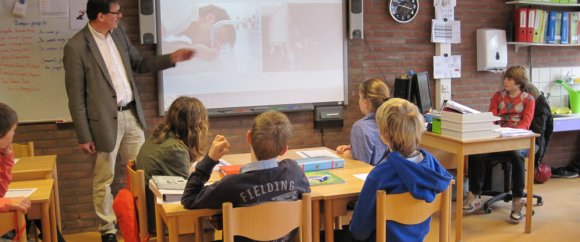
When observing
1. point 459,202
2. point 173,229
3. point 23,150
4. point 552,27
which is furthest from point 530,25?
point 23,150

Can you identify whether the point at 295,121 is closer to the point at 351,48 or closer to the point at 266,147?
the point at 351,48

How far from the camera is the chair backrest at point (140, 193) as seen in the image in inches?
103

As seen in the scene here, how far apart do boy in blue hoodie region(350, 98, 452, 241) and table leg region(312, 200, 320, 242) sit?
0.54 feet

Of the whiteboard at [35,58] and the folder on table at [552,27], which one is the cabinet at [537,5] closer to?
the folder on table at [552,27]

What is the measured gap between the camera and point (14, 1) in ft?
12.8

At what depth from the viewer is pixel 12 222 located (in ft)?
7.64

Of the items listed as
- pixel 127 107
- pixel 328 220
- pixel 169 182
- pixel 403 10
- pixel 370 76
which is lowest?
pixel 328 220

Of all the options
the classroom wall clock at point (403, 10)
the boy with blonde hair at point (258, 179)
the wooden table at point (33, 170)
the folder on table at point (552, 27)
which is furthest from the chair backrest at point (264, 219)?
the folder on table at point (552, 27)

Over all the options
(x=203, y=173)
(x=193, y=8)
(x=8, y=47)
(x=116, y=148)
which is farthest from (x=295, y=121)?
(x=203, y=173)

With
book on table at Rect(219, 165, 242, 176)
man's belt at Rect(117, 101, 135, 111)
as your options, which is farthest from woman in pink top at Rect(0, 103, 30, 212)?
man's belt at Rect(117, 101, 135, 111)

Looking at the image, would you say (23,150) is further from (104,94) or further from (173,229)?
(173,229)

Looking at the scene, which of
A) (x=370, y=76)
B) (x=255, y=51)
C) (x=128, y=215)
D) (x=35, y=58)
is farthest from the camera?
(x=370, y=76)

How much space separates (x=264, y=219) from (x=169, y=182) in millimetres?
579

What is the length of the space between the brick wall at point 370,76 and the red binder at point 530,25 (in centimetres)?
19
